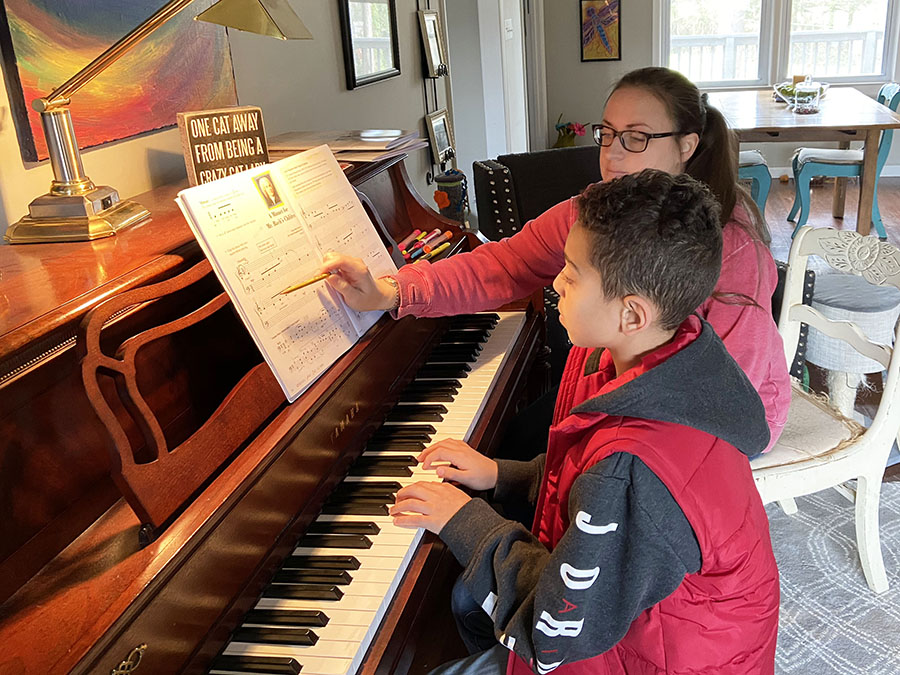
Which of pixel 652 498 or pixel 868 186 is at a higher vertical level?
pixel 652 498

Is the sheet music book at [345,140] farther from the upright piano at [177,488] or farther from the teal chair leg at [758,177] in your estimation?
the teal chair leg at [758,177]

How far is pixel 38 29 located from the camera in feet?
4.19

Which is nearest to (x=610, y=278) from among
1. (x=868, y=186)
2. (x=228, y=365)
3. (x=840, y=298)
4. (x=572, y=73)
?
(x=228, y=365)

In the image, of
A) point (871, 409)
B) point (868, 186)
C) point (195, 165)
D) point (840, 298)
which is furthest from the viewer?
point (868, 186)

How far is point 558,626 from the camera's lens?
0.99 m

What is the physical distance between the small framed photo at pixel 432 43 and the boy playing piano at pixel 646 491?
2.54 m

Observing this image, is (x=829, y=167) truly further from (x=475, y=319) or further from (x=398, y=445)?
(x=398, y=445)

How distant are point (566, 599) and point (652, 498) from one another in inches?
6.4

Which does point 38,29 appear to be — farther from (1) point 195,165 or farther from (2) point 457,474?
(2) point 457,474

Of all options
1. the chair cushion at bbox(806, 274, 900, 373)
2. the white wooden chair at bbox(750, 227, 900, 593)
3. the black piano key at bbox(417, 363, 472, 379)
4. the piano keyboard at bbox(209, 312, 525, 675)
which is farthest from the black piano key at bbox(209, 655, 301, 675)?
the chair cushion at bbox(806, 274, 900, 373)

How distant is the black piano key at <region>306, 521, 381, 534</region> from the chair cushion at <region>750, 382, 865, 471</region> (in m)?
0.97

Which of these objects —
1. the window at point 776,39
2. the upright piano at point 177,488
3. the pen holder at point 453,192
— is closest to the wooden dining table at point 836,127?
the window at point 776,39

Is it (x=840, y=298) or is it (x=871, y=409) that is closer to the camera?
(x=840, y=298)

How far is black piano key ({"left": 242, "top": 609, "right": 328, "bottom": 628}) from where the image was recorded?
107 centimetres
